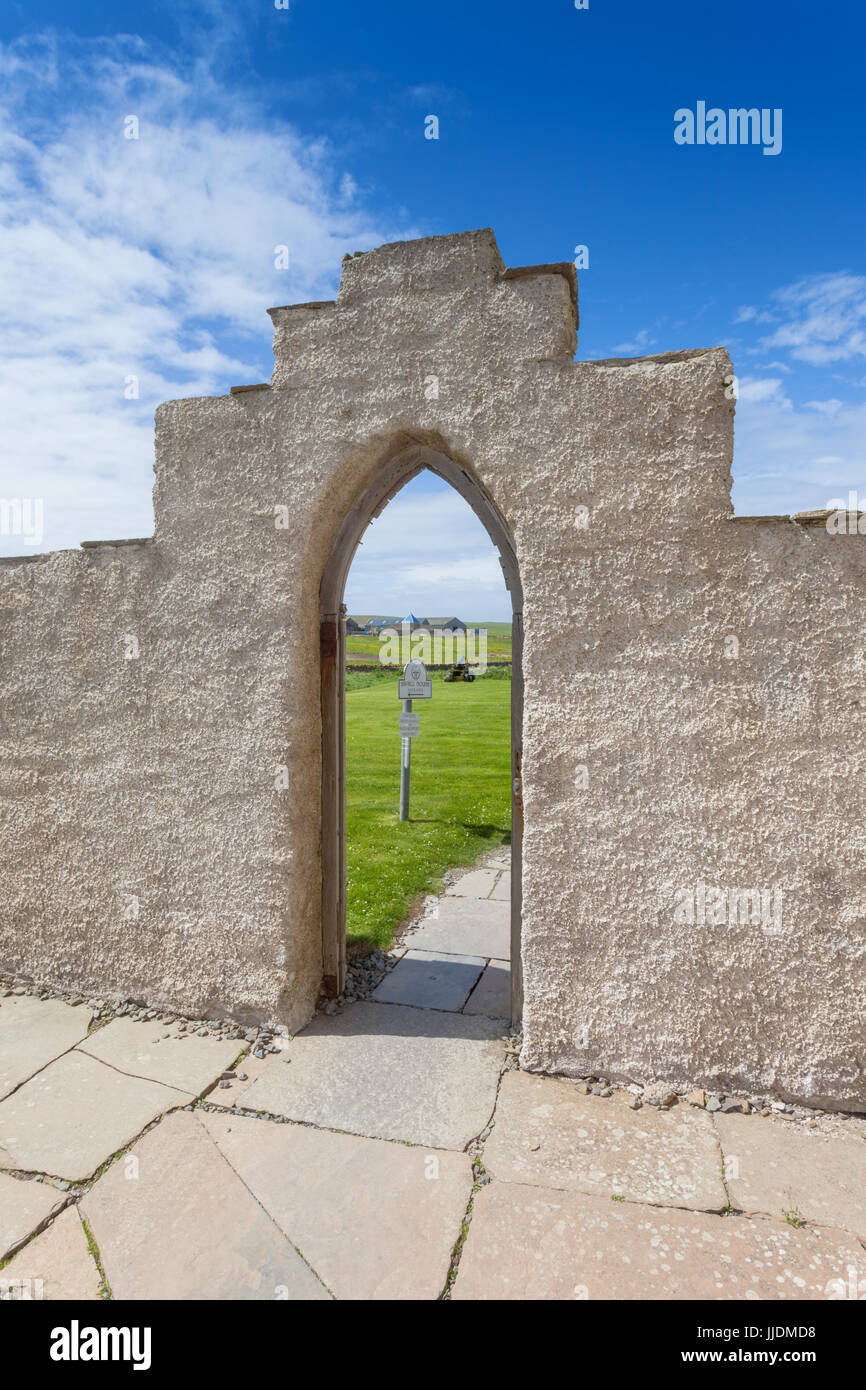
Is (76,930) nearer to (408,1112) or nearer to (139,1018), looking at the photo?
(139,1018)

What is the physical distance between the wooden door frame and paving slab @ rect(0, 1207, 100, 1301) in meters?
1.87

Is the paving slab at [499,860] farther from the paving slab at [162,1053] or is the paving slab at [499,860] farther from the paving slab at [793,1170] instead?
the paving slab at [793,1170]

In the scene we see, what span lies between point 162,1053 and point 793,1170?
120 inches

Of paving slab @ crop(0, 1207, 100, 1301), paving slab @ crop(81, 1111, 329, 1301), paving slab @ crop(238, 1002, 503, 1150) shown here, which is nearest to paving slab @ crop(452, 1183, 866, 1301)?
paving slab @ crop(238, 1002, 503, 1150)

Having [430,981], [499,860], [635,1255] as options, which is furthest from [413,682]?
[635,1255]

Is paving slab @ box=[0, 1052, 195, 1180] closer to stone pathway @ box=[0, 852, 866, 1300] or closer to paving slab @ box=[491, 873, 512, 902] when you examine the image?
stone pathway @ box=[0, 852, 866, 1300]

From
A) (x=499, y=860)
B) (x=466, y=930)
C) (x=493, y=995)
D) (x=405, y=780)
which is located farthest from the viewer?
(x=405, y=780)

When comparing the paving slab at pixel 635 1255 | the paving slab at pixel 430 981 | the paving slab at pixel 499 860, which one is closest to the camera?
the paving slab at pixel 635 1255

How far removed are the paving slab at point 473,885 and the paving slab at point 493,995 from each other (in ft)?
5.12

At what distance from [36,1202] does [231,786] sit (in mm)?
1945

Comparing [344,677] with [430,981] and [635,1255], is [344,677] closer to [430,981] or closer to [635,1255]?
[430,981]

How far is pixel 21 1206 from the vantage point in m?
2.79

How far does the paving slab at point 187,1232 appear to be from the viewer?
7.89ft

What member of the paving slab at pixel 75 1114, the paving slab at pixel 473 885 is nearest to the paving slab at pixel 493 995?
the paving slab at pixel 473 885
